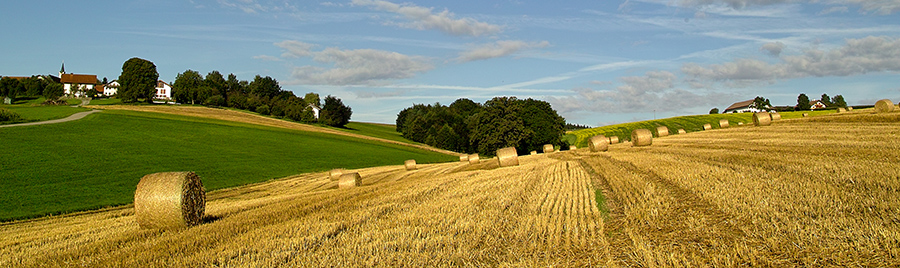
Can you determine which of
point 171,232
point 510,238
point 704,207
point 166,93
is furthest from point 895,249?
point 166,93

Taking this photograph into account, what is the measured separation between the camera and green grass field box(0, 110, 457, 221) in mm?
22234

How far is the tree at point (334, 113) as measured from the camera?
99831 millimetres

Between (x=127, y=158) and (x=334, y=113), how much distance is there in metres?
69.4

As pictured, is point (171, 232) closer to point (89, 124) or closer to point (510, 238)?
point (510, 238)

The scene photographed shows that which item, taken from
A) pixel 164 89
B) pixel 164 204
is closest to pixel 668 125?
pixel 164 204

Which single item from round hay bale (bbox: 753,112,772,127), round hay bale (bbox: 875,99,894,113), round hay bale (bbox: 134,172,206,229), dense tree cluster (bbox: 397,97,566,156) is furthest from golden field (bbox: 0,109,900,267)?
dense tree cluster (bbox: 397,97,566,156)

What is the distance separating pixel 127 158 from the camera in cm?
3406

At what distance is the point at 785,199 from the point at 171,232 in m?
10.8

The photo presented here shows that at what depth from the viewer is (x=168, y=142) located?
43.5m

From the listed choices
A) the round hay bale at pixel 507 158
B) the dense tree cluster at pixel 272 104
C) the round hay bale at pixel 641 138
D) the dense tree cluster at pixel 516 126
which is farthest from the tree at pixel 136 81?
the round hay bale at pixel 641 138

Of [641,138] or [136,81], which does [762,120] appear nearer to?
[641,138]

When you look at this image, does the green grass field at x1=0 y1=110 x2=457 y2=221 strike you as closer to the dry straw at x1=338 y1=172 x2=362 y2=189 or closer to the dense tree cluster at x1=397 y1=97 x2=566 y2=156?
the dry straw at x1=338 y1=172 x2=362 y2=189

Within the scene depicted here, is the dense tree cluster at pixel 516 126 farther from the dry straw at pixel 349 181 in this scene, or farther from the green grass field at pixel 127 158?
the dry straw at pixel 349 181

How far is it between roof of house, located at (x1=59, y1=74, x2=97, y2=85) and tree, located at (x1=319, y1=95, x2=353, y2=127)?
107698 mm
